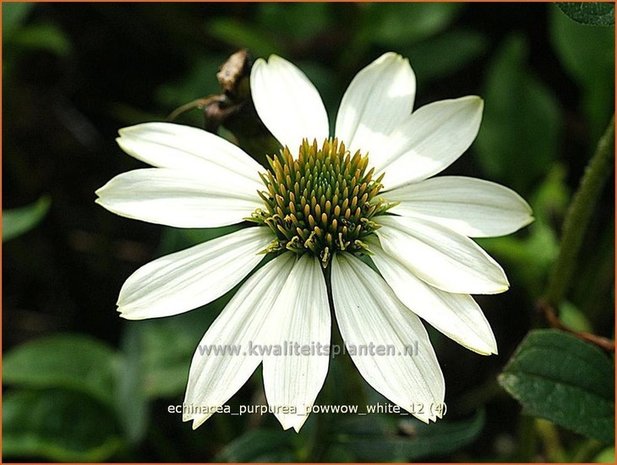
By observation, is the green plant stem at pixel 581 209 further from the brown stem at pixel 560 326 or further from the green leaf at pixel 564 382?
the green leaf at pixel 564 382

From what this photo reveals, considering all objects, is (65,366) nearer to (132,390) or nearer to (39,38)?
(132,390)

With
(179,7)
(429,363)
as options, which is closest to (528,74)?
(179,7)

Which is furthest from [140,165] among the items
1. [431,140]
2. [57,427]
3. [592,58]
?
[592,58]

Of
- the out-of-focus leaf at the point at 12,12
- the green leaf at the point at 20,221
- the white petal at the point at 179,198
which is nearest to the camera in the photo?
the white petal at the point at 179,198

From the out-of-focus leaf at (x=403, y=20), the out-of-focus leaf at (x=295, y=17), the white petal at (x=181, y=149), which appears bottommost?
the white petal at (x=181, y=149)

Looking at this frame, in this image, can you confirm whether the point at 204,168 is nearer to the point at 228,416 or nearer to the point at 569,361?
the point at 569,361

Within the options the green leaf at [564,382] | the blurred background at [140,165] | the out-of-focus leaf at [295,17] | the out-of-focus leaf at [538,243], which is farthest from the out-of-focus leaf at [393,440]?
the out-of-focus leaf at [295,17]

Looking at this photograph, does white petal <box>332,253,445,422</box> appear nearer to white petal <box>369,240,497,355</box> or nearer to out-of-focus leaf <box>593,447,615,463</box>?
white petal <box>369,240,497,355</box>
